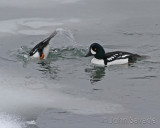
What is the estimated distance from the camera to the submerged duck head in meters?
13.0

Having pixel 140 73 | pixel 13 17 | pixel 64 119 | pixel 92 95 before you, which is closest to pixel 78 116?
pixel 64 119

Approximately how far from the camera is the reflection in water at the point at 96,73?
11.6m

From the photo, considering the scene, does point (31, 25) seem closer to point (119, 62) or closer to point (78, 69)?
point (78, 69)

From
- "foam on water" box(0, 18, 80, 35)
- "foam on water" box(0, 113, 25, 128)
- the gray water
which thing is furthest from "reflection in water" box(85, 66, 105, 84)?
"foam on water" box(0, 113, 25, 128)

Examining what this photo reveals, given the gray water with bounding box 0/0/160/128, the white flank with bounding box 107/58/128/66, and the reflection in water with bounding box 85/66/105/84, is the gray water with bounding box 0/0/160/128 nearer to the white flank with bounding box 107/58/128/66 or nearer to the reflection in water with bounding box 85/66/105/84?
the reflection in water with bounding box 85/66/105/84

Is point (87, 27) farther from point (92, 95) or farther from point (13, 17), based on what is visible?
point (92, 95)

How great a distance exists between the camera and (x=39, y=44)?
1333cm

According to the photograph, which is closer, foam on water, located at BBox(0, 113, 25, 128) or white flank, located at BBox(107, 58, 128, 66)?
foam on water, located at BBox(0, 113, 25, 128)

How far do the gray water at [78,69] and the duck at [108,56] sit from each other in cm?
16

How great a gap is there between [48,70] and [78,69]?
699 millimetres

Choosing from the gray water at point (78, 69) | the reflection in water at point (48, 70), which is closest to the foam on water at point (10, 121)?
the gray water at point (78, 69)

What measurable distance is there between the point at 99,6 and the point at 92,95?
6.20 m

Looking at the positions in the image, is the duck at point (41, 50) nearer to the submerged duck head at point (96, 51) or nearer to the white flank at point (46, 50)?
the white flank at point (46, 50)

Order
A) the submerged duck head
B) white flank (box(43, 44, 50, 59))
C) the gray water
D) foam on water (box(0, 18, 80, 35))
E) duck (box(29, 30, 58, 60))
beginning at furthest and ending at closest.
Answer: foam on water (box(0, 18, 80, 35)), white flank (box(43, 44, 50, 59)), duck (box(29, 30, 58, 60)), the submerged duck head, the gray water
